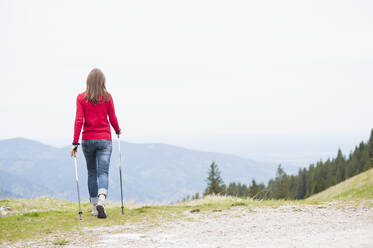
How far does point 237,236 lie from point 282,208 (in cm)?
301

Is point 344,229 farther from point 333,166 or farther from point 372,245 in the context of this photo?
point 333,166

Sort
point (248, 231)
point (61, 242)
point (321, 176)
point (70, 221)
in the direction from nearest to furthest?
1. point (61, 242)
2. point (248, 231)
3. point (70, 221)
4. point (321, 176)

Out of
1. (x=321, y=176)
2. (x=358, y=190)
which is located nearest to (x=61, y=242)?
(x=358, y=190)

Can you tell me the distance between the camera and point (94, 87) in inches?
329

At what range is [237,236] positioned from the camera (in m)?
5.87

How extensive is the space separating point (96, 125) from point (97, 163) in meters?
0.93

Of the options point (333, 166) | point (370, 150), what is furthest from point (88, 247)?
point (333, 166)

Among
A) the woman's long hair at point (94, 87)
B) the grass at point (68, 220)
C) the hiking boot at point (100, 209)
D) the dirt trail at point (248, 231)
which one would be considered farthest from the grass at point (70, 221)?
the woman's long hair at point (94, 87)

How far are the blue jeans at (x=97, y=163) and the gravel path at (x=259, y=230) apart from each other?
173 centimetres

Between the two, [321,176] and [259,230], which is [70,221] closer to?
[259,230]

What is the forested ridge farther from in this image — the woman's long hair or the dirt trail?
the woman's long hair

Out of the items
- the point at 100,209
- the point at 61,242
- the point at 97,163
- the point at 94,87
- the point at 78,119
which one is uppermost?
the point at 94,87

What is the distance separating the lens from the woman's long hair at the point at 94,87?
8.34 metres

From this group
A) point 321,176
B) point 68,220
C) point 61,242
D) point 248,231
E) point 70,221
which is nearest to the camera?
point 61,242
